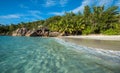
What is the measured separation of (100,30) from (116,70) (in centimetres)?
4372

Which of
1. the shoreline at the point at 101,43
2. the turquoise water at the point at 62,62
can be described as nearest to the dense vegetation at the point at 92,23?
the shoreline at the point at 101,43

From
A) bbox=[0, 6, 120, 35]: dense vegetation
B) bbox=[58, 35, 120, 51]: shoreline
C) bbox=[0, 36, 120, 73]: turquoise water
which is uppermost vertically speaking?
bbox=[0, 6, 120, 35]: dense vegetation

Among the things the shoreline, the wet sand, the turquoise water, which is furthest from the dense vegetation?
the turquoise water

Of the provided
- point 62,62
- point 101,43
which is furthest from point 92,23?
point 62,62

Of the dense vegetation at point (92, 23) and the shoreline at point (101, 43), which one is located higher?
the dense vegetation at point (92, 23)

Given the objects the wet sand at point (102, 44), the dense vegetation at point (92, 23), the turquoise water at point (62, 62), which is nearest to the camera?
the turquoise water at point (62, 62)

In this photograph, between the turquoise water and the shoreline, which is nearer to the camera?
the turquoise water

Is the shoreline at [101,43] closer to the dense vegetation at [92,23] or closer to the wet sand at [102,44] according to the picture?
the wet sand at [102,44]

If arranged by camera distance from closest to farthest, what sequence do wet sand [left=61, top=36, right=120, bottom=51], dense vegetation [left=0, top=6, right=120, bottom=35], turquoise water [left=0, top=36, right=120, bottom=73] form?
turquoise water [left=0, top=36, right=120, bottom=73]
wet sand [left=61, top=36, right=120, bottom=51]
dense vegetation [left=0, top=6, right=120, bottom=35]

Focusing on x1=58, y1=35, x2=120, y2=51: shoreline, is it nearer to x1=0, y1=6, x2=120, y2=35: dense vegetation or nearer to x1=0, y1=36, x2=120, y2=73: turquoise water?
x1=0, y1=36, x2=120, y2=73: turquoise water

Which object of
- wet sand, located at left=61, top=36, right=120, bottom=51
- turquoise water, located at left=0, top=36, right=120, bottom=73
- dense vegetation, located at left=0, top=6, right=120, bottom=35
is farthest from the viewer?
dense vegetation, located at left=0, top=6, right=120, bottom=35

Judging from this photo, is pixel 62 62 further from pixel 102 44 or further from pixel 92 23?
pixel 92 23

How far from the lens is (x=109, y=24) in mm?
48469

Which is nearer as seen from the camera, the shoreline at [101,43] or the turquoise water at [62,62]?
the turquoise water at [62,62]
